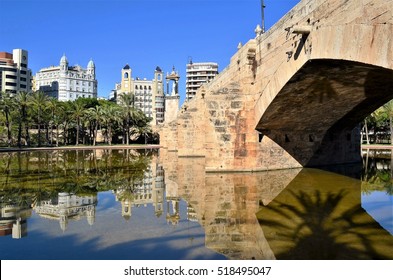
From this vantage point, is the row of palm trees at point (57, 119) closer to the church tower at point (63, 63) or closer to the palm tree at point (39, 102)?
the palm tree at point (39, 102)

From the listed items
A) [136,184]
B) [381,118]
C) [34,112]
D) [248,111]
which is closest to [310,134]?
[248,111]

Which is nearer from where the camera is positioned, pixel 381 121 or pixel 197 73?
pixel 381 121

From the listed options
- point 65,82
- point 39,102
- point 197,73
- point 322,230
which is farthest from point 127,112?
point 65,82

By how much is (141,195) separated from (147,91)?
3910 inches

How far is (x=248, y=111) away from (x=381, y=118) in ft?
124

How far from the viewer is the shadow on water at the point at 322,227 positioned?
4.79m

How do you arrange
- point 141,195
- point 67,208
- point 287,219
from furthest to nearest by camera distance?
point 141,195
point 67,208
point 287,219

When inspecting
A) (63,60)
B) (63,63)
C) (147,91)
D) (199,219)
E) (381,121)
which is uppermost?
(63,60)

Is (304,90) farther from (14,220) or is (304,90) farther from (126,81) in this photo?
(126,81)

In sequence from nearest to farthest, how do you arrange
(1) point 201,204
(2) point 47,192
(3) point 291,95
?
(1) point 201,204 < (2) point 47,192 < (3) point 291,95

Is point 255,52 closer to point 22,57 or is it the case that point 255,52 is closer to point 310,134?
point 310,134

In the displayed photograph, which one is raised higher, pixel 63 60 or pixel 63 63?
pixel 63 60

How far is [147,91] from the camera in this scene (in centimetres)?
10644

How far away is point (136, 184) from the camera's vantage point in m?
11.6
